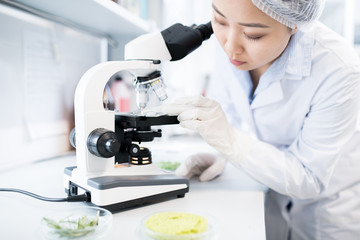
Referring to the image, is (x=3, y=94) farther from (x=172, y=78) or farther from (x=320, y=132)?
(x=172, y=78)

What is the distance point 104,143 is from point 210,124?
13.0 inches

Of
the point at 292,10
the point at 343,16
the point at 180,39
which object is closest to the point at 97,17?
the point at 180,39

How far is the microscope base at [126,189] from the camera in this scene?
69 centimetres

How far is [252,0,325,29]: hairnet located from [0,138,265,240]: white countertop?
0.50m

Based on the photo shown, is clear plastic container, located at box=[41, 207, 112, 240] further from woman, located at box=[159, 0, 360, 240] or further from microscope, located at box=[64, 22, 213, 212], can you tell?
woman, located at box=[159, 0, 360, 240]

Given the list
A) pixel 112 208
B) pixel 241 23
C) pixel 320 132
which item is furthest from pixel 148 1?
pixel 112 208

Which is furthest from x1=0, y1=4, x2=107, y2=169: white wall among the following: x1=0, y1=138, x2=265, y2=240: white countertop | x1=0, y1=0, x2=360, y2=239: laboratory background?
x1=0, y1=138, x2=265, y2=240: white countertop

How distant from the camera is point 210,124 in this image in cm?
88

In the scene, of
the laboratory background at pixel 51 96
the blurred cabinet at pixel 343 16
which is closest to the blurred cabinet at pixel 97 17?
the laboratory background at pixel 51 96

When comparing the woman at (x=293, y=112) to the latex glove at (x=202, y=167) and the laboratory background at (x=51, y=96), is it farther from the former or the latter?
the laboratory background at (x=51, y=96)

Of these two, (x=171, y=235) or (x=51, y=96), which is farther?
(x=51, y=96)

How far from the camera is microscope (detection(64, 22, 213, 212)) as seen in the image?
701 millimetres

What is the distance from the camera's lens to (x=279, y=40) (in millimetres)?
840

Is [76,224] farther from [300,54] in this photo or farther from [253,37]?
[300,54]
